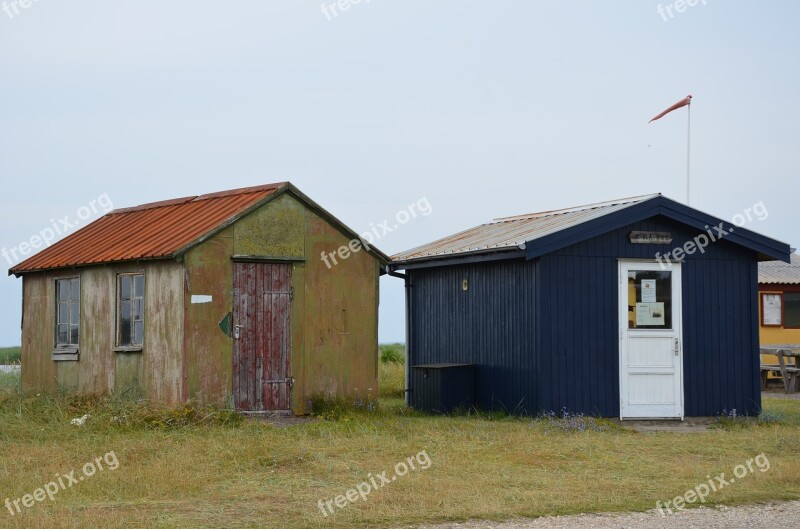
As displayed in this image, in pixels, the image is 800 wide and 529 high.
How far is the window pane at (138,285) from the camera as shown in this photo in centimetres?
1641

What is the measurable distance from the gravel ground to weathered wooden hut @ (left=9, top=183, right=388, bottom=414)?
24.5ft

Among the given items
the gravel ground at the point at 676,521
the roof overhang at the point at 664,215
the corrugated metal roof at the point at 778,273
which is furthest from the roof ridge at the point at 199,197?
the corrugated metal roof at the point at 778,273

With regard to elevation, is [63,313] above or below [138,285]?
below

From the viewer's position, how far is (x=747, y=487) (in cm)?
1078

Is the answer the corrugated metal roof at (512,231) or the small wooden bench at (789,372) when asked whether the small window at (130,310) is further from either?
the small wooden bench at (789,372)

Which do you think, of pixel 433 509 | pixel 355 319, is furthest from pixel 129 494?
pixel 355 319

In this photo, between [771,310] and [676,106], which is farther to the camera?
[771,310]

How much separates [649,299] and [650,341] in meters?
0.62

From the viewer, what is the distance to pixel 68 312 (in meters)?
18.2

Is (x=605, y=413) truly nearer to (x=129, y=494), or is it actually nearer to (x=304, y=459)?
(x=304, y=459)

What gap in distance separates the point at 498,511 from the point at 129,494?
3345mm

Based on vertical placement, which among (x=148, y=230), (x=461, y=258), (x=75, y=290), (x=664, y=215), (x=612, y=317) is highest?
(x=664, y=215)

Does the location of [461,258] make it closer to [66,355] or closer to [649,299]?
[649,299]

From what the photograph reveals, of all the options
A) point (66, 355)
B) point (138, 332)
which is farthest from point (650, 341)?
point (66, 355)
